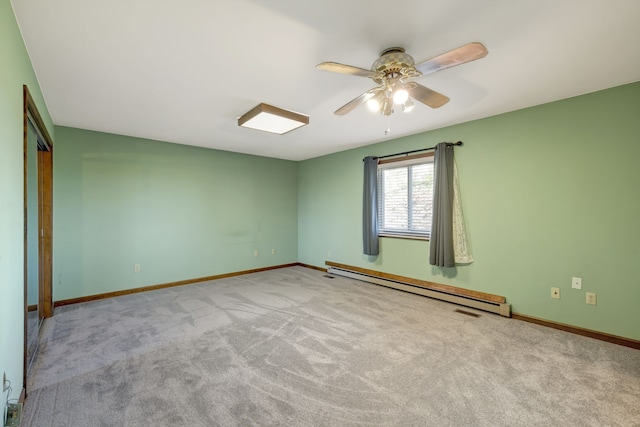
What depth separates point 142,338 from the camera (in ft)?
8.82

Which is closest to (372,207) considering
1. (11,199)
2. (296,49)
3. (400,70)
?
(400,70)

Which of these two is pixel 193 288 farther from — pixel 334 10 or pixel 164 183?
pixel 334 10

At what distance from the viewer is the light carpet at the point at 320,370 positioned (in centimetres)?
169

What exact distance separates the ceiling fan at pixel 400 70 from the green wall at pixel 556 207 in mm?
1469

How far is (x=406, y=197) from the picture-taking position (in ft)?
14.4

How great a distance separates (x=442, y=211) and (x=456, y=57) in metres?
2.40

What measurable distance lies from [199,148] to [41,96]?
2272 millimetres

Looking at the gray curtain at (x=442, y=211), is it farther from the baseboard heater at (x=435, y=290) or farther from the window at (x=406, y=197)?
the baseboard heater at (x=435, y=290)

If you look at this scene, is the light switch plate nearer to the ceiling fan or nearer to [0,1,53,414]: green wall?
the ceiling fan

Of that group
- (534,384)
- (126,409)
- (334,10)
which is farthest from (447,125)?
(126,409)

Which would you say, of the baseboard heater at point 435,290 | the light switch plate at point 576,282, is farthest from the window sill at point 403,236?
the light switch plate at point 576,282

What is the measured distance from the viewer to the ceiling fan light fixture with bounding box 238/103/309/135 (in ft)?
9.59

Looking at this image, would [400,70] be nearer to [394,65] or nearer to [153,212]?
[394,65]

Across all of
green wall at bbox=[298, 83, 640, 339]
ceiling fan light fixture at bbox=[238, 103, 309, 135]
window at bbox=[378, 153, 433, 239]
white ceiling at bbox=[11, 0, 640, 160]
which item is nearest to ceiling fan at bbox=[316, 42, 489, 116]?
white ceiling at bbox=[11, 0, 640, 160]
